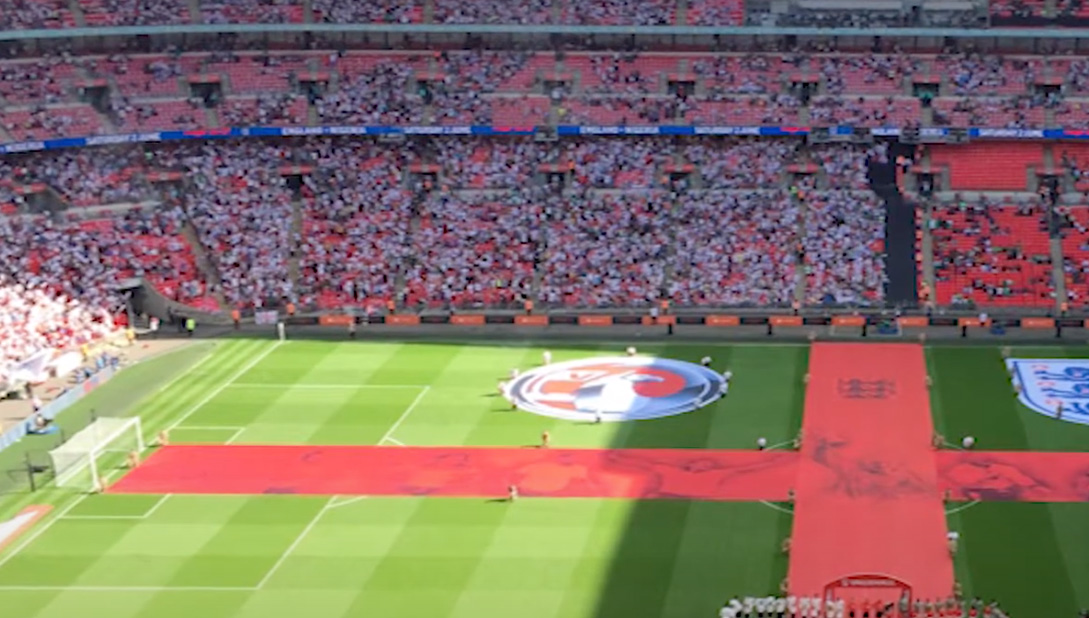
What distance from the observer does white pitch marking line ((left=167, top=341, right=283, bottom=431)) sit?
1991 inches

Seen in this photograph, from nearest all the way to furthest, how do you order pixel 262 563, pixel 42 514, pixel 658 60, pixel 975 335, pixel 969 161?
pixel 262 563 → pixel 42 514 → pixel 975 335 → pixel 969 161 → pixel 658 60

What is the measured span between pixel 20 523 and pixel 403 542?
1284 centimetres

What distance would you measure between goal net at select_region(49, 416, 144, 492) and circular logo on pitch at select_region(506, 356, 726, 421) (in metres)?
15.0

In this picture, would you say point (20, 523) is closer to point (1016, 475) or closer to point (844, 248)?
point (1016, 475)

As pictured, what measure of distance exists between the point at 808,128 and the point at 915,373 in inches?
871

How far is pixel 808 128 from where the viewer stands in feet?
233

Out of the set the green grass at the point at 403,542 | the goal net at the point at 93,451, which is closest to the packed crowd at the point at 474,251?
the green grass at the point at 403,542

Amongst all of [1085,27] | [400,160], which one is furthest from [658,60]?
[1085,27]

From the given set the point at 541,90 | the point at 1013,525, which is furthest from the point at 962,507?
the point at 541,90

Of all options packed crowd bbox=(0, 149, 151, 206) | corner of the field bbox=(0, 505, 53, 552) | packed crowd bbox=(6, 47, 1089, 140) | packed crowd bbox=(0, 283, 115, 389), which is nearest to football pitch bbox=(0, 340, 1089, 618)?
corner of the field bbox=(0, 505, 53, 552)

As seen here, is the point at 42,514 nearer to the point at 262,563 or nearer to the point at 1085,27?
the point at 262,563

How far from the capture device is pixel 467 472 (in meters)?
43.8

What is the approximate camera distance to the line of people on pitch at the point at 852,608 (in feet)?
101

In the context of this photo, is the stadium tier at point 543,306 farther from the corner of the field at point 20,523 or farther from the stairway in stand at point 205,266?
the corner of the field at point 20,523
